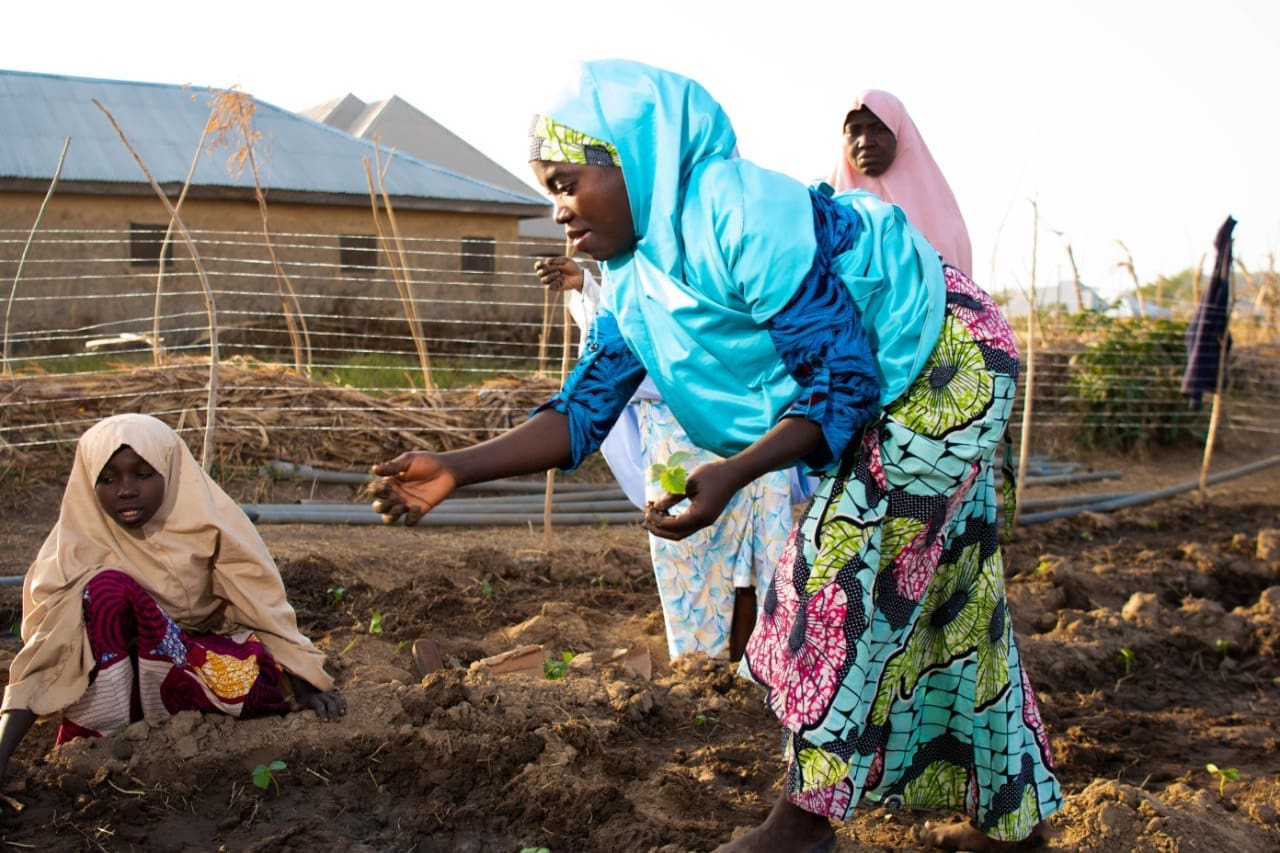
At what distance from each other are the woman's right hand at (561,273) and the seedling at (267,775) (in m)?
1.99

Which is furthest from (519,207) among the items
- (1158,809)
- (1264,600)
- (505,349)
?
(1158,809)

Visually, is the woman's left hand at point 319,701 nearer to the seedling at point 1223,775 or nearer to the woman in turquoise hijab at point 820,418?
the woman in turquoise hijab at point 820,418

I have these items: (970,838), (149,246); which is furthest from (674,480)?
(149,246)

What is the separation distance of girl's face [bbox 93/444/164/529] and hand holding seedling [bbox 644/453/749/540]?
168 centimetres

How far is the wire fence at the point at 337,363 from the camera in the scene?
655 cm

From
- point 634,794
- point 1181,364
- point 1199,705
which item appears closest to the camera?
point 634,794

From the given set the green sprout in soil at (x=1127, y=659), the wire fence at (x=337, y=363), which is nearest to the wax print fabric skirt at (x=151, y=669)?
the wire fence at (x=337, y=363)

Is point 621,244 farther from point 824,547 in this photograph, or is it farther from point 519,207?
point 519,207

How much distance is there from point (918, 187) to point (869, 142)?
241mm

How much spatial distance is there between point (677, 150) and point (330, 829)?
177 cm

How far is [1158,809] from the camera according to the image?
262 cm

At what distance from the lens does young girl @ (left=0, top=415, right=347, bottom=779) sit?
9.32ft

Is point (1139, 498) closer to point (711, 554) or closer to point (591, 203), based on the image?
point (711, 554)

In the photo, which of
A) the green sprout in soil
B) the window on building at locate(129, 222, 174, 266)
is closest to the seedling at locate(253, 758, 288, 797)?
the green sprout in soil
